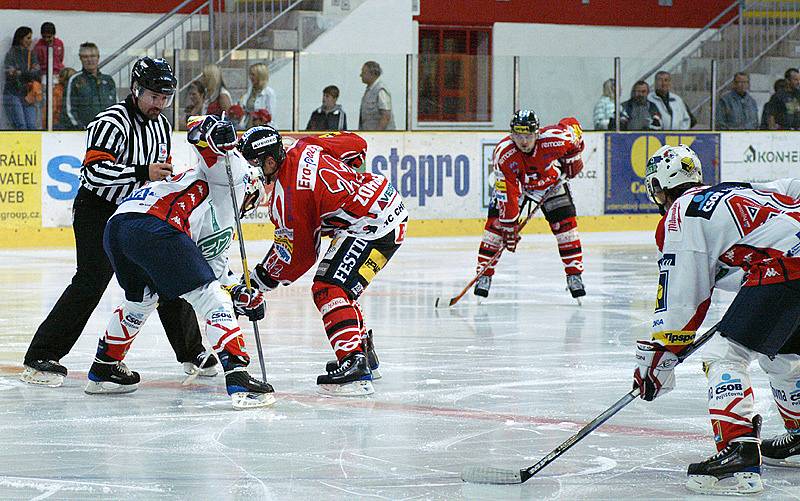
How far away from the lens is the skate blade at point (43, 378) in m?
5.59

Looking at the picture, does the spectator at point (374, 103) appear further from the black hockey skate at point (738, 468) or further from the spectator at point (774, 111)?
the black hockey skate at point (738, 468)

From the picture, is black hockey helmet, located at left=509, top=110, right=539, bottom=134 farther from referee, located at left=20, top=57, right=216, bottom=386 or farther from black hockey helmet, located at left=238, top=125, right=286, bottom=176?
black hockey helmet, located at left=238, top=125, right=286, bottom=176

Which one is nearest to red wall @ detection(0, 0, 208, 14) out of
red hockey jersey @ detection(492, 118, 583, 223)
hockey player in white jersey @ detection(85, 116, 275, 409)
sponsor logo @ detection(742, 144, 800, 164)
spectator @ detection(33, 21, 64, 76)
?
spectator @ detection(33, 21, 64, 76)

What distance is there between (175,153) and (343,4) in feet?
16.6

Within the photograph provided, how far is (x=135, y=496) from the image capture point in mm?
3777

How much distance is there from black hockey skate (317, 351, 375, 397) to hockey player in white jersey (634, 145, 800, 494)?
5.64 ft

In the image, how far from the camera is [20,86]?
468 inches

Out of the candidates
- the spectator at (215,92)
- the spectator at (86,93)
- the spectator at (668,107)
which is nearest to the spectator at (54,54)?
the spectator at (86,93)

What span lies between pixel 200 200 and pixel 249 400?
802mm

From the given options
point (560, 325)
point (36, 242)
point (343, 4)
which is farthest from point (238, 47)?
point (560, 325)

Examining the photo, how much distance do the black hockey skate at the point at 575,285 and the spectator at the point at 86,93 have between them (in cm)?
531

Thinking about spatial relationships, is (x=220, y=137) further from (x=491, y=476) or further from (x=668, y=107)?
(x=668, y=107)

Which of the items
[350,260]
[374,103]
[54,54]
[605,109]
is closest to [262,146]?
[350,260]

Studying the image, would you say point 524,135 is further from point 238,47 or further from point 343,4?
point 343,4
